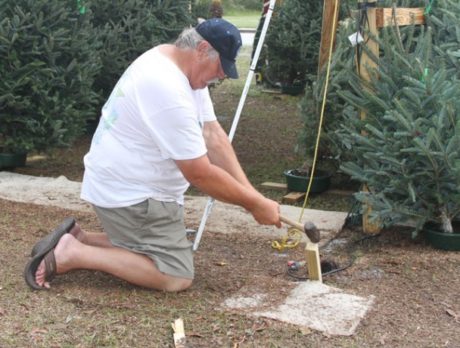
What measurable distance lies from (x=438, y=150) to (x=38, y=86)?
3.70 metres

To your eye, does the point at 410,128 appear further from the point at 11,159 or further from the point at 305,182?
the point at 11,159

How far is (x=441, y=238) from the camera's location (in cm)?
445

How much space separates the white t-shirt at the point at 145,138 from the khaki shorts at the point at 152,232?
0.05 metres

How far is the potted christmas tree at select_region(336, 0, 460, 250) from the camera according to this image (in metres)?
4.18

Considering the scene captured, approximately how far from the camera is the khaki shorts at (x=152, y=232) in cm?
368

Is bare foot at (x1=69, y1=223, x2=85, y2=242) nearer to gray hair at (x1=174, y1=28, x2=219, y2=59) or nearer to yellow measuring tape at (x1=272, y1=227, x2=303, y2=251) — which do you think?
gray hair at (x1=174, y1=28, x2=219, y2=59)

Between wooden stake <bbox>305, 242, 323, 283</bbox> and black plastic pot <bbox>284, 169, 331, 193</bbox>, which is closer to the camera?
wooden stake <bbox>305, 242, 323, 283</bbox>

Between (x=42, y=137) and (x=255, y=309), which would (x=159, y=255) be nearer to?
(x=255, y=309)

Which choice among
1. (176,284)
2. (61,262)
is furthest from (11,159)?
(176,284)

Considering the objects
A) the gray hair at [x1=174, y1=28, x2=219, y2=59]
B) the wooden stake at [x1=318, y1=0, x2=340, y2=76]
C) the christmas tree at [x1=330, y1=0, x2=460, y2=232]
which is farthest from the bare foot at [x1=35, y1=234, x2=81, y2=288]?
the wooden stake at [x1=318, y1=0, x2=340, y2=76]

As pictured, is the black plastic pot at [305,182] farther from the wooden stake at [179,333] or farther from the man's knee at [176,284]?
the wooden stake at [179,333]

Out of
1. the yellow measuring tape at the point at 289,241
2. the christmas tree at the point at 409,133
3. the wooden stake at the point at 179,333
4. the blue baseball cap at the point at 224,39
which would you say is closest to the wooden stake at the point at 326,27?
the christmas tree at the point at 409,133

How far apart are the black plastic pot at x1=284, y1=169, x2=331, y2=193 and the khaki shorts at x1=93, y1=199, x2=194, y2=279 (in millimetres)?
2486

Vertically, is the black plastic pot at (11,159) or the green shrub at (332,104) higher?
the green shrub at (332,104)
